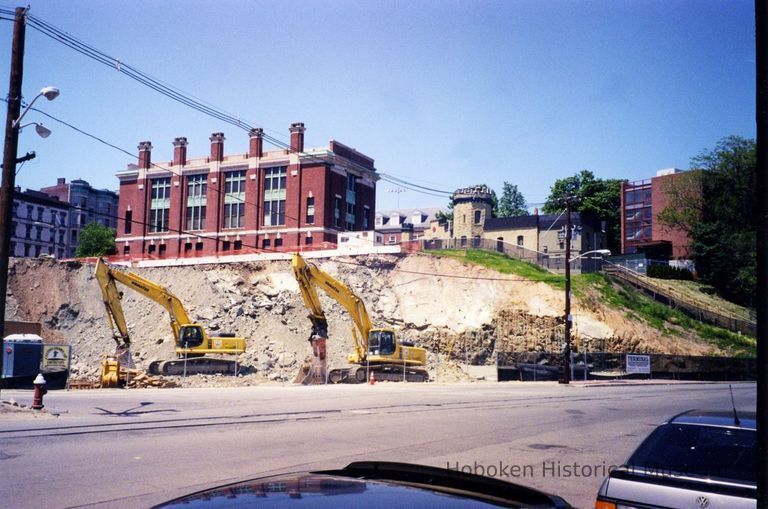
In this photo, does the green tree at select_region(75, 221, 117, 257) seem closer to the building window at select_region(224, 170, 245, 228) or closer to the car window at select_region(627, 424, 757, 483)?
the building window at select_region(224, 170, 245, 228)

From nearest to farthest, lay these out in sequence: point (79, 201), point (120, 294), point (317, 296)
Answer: point (120, 294) → point (317, 296) → point (79, 201)

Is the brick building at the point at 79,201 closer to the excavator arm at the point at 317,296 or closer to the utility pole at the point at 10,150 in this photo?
the excavator arm at the point at 317,296

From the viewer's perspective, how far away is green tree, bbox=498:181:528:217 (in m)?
127

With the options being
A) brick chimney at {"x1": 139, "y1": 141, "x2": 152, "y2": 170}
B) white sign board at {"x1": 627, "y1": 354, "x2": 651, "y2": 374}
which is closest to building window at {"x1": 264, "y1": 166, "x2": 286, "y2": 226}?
brick chimney at {"x1": 139, "y1": 141, "x2": 152, "y2": 170}

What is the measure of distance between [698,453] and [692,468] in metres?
0.28

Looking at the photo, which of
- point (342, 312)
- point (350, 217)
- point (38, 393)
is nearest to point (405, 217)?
point (350, 217)

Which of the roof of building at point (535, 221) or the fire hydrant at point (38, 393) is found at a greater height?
the roof of building at point (535, 221)

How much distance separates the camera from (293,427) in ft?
53.3

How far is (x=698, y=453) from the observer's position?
633 cm

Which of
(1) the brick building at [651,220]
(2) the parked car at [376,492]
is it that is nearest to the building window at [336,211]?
(1) the brick building at [651,220]

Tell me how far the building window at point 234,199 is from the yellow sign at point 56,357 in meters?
44.3

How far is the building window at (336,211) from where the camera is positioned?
71562 mm

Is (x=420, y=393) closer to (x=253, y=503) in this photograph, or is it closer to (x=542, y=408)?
(x=542, y=408)

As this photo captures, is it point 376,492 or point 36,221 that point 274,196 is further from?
point 376,492
